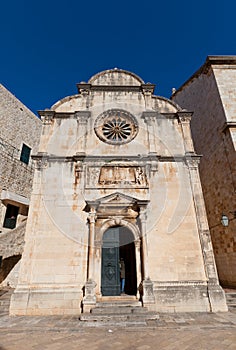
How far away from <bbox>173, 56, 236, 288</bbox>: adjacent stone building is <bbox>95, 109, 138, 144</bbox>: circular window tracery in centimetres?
560

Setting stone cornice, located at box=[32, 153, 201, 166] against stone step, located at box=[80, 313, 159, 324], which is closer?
stone step, located at box=[80, 313, 159, 324]

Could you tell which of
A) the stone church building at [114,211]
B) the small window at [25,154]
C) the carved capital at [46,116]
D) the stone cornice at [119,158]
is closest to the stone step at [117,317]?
the stone church building at [114,211]

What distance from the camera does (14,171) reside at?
14555mm

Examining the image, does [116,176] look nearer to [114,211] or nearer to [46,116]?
[114,211]

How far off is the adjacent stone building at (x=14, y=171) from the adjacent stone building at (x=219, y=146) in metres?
11.6

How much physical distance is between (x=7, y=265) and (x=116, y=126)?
1103cm

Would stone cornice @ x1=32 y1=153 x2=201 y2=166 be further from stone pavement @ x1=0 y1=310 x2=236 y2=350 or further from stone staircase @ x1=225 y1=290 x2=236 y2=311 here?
stone pavement @ x1=0 y1=310 x2=236 y2=350

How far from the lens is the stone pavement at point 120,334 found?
397 centimetres

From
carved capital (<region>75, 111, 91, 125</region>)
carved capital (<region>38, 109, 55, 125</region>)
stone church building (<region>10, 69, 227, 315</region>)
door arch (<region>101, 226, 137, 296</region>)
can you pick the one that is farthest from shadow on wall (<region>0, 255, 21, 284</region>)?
carved capital (<region>75, 111, 91, 125</region>)

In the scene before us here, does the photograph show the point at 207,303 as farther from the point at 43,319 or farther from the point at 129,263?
the point at 43,319

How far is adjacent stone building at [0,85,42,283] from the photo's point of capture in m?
11.5

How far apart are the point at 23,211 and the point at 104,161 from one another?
9155 millimetres

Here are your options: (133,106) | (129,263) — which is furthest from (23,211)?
(133,106)

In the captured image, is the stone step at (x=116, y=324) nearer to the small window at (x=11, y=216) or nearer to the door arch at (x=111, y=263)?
the door arch at (x=111, y=263)
